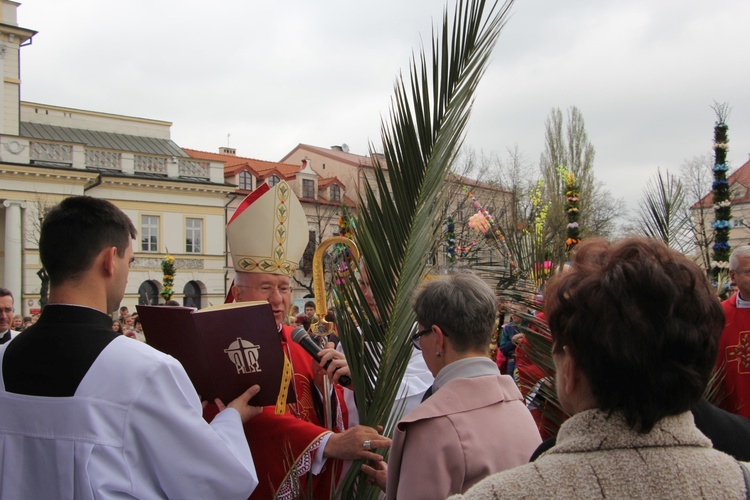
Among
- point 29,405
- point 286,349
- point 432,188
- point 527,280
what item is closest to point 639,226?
point 527,280

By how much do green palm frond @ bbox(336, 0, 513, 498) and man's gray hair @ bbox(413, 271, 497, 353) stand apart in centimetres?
21

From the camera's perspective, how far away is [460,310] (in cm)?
245

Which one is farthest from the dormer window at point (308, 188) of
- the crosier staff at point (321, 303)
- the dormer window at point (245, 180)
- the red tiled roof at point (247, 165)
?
the crosier staff at point (321, 303)

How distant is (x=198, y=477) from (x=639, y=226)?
104 inches

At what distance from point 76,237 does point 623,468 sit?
173 cm

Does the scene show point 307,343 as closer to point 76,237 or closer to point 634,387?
point 76,237

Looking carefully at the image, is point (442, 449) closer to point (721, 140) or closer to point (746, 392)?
point (746, 392)

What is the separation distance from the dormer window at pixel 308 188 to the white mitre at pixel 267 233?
1153 inches

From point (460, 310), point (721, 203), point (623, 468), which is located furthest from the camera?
point (721, 203)

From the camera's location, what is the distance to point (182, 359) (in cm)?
263

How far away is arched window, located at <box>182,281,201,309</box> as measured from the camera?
35953 millimetres

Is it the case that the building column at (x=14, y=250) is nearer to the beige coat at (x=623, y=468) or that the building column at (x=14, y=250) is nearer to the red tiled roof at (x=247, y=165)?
the red tiled roof at (x=247, y=165)

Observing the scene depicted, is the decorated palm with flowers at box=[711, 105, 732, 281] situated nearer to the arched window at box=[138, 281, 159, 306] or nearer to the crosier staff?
the crosier staff

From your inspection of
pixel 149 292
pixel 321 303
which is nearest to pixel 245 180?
pixel 149 292
